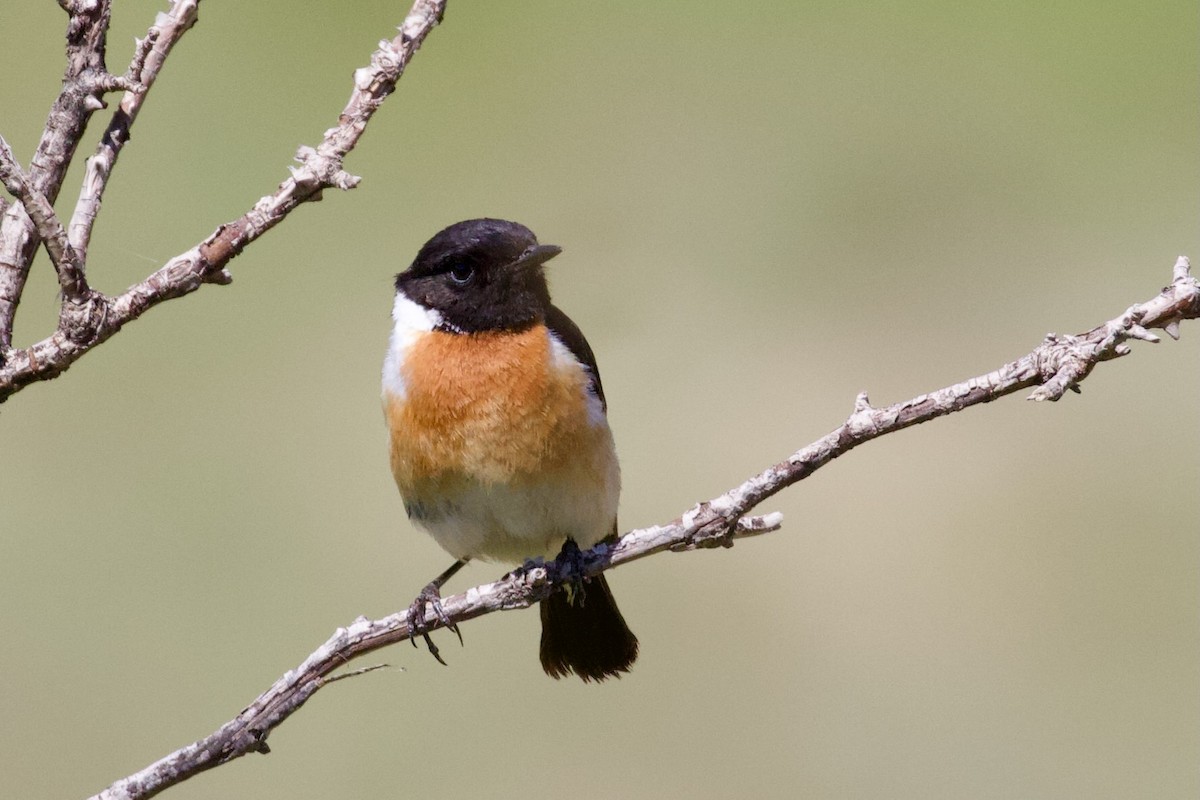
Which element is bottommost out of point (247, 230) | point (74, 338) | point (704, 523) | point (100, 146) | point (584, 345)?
point (704, 523)

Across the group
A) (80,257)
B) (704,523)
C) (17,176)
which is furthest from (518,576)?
(17,176)

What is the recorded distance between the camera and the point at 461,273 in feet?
13.8

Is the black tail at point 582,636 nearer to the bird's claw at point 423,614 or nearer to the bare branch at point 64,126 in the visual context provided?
the bird's claw at point 423,614

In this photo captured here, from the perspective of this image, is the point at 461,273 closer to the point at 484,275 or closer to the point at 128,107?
the point at 484,275

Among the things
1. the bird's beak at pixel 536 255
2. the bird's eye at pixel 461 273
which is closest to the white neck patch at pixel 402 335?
the bird's eye at pixel 461 273

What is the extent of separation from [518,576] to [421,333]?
134 centimetres

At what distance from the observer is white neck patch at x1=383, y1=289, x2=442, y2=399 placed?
4211 mm

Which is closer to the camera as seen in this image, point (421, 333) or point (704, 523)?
point (704, 523)

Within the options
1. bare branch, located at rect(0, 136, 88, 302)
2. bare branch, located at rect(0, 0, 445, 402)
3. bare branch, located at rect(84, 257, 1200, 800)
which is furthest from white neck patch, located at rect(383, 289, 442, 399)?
bare branch, located at rect(0, 136, 88, 302)

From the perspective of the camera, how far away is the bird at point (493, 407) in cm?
405

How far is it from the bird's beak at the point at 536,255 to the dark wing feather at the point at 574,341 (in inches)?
9.2

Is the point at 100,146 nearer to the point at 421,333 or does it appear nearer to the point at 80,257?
the point at 80,257

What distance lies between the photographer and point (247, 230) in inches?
93.9

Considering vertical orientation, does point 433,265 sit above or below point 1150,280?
below
